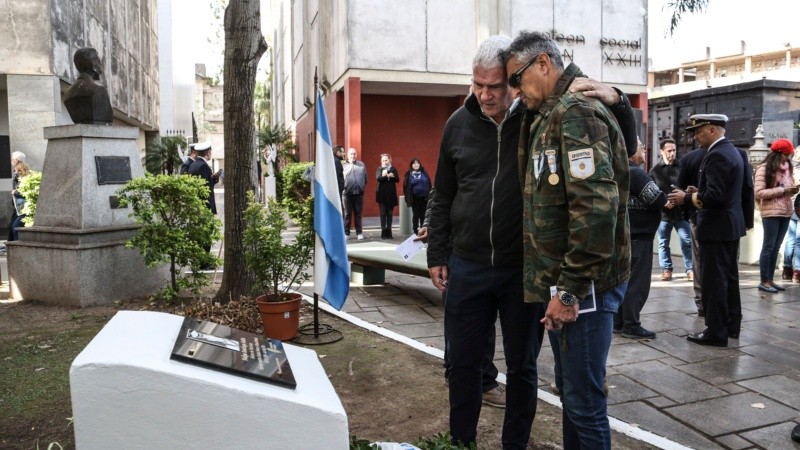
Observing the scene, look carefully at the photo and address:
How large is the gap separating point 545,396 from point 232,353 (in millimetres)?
2595

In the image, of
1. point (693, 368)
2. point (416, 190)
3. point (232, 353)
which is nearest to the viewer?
point (232, 353)

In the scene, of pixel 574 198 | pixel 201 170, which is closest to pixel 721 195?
pixel 574 198

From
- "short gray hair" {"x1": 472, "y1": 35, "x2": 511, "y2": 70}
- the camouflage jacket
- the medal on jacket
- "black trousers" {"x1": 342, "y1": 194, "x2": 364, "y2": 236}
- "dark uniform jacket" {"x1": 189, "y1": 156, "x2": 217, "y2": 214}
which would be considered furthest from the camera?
"black trousers" {"x1": 342, "y1": 194, "x2": 364, "y2": 236}

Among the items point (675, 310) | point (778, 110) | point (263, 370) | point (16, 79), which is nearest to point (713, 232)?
point (675, 310)

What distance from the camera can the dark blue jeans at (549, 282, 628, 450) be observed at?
7.84 ft

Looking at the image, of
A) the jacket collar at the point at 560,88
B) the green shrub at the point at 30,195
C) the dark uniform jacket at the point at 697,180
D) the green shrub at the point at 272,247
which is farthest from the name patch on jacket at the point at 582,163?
the green shrub at the point at 30,195

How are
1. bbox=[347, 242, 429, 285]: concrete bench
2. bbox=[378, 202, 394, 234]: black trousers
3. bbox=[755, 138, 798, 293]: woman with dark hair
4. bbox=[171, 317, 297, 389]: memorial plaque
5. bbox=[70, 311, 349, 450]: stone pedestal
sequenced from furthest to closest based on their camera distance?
1. bbox=[378, 202, 394, 234]: black trousers
2. bbox=[755, 138, 798, 293]: woman with dark hair
3. bbox=[347, 242, 429, 285]: concrete bench
4. bbox=[171, 317, 297, 389]: memorial plaque
5. bbox=[70, 311, 349, 450]: stone pedestal

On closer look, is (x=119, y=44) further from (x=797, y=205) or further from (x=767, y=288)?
(x=767, y=288)

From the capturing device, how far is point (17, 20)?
12.1m

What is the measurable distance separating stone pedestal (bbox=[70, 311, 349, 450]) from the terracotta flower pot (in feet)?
11.4

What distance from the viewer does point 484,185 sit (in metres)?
2.93

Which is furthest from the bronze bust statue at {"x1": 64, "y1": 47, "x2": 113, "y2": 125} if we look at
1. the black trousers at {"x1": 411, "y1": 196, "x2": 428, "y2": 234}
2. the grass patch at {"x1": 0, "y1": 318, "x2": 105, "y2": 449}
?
the black trousers at {"x1": 411, "y1": 196, "x2": 428, "y2": 234}

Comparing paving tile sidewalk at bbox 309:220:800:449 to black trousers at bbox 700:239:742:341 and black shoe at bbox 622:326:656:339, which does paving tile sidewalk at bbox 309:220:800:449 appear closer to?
black shoe at bbox 622:326:656:339

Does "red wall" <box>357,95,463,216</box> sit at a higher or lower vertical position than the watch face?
higher
